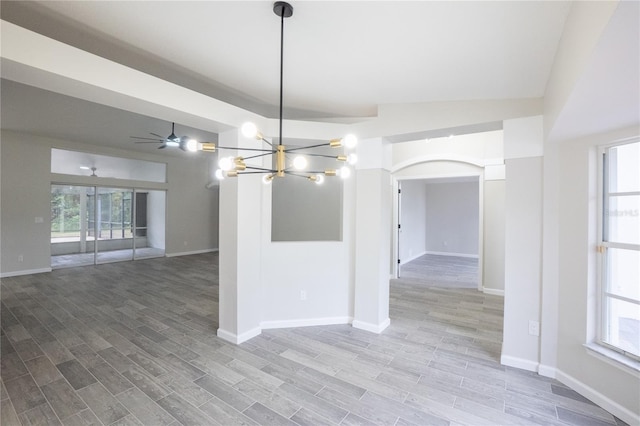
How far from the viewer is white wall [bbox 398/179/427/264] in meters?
7.88

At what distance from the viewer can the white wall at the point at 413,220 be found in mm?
7875

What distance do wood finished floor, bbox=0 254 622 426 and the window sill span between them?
0.39m

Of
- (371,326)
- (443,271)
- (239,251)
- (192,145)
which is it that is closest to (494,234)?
(443,271)

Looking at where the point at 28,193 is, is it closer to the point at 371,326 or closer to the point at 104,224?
the point at 104,224

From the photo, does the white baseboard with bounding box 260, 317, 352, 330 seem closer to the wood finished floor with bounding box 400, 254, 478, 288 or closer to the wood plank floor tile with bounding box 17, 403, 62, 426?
the wood plank floor tile with bounding box 17, 403, 62, 426

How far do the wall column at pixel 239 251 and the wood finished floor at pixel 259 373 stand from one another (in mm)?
263

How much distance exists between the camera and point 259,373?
2.59m

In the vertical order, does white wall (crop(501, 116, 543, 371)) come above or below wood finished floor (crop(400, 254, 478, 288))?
above

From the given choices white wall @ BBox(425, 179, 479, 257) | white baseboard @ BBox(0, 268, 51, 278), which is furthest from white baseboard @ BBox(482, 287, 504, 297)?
white baseboard @ BBox(0, 268, 51, 278)

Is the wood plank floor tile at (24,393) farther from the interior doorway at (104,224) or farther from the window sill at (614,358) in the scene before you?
the interior doorway at (104,224)

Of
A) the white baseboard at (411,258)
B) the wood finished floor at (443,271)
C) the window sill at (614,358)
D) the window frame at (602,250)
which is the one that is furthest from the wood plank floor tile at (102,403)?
the white baseboard at (411,258)

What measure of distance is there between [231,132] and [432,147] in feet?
15.0

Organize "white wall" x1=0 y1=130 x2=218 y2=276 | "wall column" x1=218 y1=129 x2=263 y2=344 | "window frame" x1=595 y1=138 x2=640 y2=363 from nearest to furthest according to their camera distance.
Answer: "window frame" x1=595 y1=138 x2=640 y2=363 < "wall column" x1=218 y1=129 x2=263 y2=344 < "white wall" x1=0 y1=130 x2=218 y2=276

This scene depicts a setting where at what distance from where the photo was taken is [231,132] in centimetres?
319
